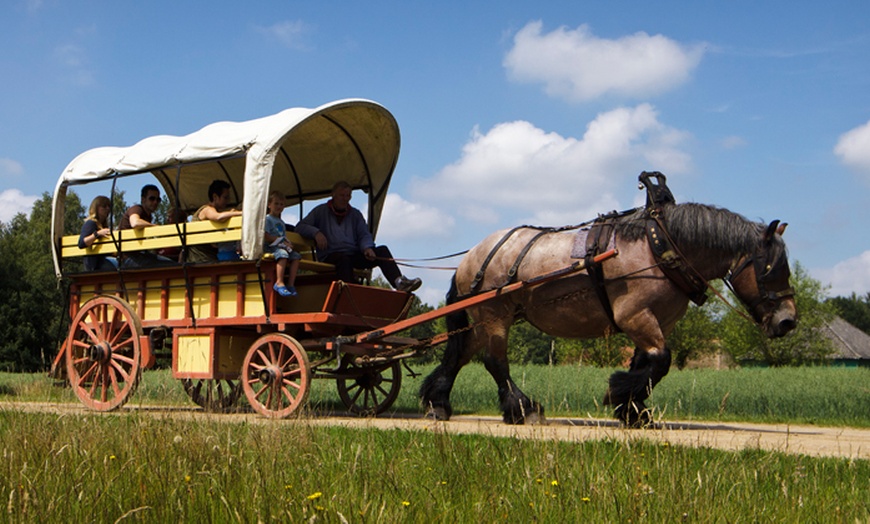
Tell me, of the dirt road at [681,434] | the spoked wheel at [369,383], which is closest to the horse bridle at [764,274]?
the dirt road at [681,434]

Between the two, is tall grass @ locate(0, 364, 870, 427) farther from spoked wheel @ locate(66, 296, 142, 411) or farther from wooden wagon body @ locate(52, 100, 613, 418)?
wooden wagon body @ locate(52, 100, 613, 418)

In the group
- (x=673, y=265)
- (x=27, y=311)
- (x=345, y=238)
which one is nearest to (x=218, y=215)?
(x=345, y=238)

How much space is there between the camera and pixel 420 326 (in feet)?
183

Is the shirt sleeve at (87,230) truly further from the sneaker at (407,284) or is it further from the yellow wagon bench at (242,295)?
the sneaker at (407,284)

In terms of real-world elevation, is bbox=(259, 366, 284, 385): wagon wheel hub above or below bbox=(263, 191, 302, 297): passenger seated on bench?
below

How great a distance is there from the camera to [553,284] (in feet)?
29.8

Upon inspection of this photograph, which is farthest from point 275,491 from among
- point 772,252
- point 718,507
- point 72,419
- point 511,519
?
point 772,252

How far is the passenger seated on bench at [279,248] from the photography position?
359 inches

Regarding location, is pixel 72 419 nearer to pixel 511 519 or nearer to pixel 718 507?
pixel 511 519

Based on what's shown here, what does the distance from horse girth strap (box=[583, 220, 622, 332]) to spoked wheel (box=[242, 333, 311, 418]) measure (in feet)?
9.72

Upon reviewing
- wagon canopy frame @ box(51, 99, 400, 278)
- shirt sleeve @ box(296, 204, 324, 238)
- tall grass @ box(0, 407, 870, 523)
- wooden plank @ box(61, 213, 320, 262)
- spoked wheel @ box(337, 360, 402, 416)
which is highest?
wagon canopy frame @ box(51, 99, 400, 278)

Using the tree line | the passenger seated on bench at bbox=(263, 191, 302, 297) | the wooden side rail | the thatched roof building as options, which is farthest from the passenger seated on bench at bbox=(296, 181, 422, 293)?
the thatched roof building

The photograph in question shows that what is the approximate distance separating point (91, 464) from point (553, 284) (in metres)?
5.36

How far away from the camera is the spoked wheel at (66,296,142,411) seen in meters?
9.95
